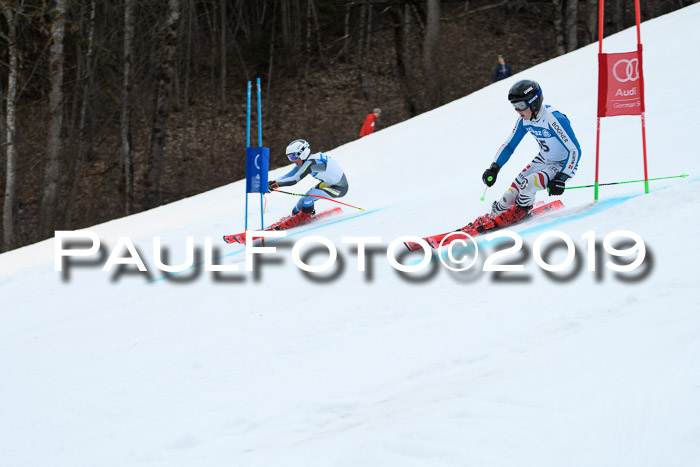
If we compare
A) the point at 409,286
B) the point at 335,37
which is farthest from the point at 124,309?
the point at 335,37

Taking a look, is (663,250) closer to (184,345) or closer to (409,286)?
(409,286)

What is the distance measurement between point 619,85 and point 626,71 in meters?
0.16

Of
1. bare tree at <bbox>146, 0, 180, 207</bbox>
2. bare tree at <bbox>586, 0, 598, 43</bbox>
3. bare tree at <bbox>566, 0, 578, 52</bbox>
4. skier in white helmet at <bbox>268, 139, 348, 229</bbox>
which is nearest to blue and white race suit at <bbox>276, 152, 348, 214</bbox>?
skier in white helmet at <bbox>268, 139, 348, 229</bbox>

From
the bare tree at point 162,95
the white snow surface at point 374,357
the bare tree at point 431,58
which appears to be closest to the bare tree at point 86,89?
the bare tree at point 162,95

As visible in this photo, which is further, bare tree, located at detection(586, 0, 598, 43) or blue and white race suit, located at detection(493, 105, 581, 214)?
bare tree, located at detection(586, 0, 598, 43)

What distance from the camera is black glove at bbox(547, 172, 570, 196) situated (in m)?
7.64

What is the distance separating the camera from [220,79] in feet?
106

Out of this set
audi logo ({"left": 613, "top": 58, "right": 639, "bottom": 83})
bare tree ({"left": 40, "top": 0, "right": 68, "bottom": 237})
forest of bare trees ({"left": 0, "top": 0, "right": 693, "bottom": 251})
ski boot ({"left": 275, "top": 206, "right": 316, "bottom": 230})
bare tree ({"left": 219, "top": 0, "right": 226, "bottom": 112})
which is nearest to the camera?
audi logo ({"left": 613, "top": 58, "right": 639, "bottom": 83})

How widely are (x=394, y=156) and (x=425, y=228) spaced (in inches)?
262

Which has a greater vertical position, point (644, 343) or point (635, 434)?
point (644, 343)

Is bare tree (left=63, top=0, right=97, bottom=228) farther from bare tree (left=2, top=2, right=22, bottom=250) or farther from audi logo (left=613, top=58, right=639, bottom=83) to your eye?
audi logo (left=613, top=58, right=639, bottom=83)

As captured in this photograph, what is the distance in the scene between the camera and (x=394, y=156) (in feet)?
52.2

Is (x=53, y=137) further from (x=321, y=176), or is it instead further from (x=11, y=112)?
(x=321, y=176)

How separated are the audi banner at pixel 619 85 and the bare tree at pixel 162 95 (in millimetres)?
12327
